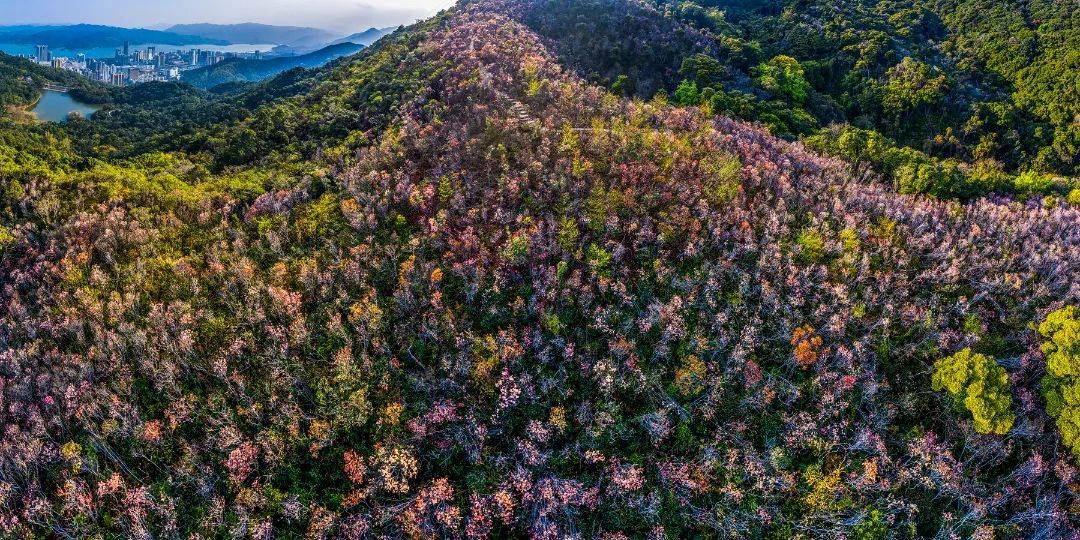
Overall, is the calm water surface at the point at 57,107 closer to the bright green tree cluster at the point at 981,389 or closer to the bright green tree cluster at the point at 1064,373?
the bright green tree cluster at the point at 981,389

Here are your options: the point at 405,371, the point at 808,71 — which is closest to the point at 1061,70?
the point at 808,71

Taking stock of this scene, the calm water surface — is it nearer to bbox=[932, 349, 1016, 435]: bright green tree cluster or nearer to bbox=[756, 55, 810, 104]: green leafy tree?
bbox=[756, 55, 810, 104]: green leafy tree

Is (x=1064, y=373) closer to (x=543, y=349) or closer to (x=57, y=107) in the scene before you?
(x=543, y=349)

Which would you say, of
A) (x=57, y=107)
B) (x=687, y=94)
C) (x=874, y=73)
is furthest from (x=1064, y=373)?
(x=57, y=107)

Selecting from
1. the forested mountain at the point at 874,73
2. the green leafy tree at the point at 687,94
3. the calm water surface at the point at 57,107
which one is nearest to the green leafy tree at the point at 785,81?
the forested mountain at the point at 874,73

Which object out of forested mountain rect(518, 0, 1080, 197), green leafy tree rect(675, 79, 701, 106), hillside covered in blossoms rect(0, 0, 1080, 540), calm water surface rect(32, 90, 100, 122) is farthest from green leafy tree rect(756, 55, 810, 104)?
calm water surface rect(32, 90, 100, 122)
